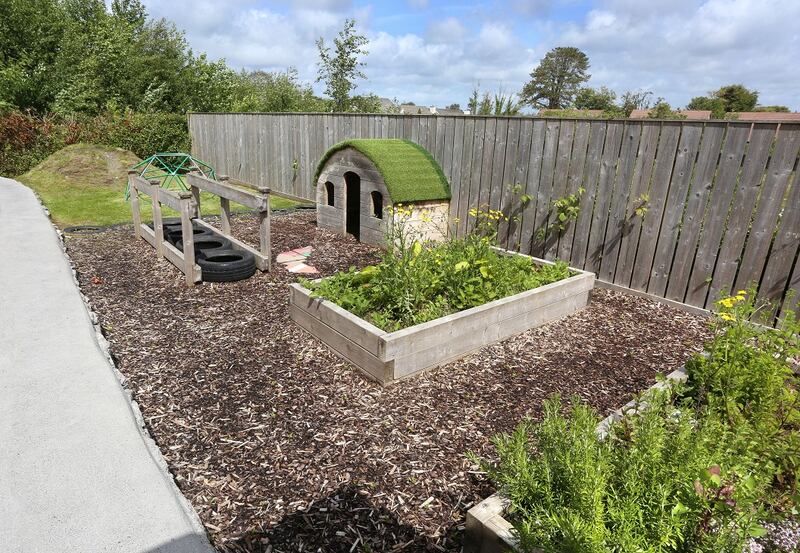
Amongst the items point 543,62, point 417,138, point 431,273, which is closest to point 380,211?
point 417,138

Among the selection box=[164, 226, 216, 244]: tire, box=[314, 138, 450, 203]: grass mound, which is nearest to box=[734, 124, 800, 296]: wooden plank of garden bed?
box=[314, 138, 450, 203]: grass mound

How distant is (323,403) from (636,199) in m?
4.29

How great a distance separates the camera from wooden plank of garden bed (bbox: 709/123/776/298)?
15.3ft

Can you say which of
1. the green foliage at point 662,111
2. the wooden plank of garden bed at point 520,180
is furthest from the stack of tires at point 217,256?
the green foliage at point 662,111

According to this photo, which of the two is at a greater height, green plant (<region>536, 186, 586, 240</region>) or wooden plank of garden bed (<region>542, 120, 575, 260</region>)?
wooden plank of garden bed (<region>542, 120, 575, 260</region>)

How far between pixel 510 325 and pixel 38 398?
3.79 meters

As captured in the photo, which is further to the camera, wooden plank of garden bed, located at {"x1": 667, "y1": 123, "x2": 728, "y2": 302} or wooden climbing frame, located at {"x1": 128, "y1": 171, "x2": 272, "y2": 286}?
wooden climbing frame, located at {"x1": 128, "y1": 171, "x2": 272, "y2": 286}

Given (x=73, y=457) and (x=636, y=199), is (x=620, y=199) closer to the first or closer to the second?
(x=636, y=199)

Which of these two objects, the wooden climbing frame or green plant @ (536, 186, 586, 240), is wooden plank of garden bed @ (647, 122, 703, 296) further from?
the wooden climbing frame

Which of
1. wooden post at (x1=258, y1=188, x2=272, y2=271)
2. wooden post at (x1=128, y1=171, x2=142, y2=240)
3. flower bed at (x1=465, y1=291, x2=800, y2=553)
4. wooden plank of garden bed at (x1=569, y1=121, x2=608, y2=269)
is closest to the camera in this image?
flower bed at (x1=465, y1=291, x2=800, y2=553)

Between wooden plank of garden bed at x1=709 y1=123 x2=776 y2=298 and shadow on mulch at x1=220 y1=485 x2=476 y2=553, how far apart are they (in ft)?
12.6

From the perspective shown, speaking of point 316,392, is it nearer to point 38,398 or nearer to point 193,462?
point 193,462

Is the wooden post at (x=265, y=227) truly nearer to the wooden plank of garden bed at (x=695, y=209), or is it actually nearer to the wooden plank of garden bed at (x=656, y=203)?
the wooden plank of garden bed at (x=656, y=203)

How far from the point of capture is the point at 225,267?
19.0 feet
